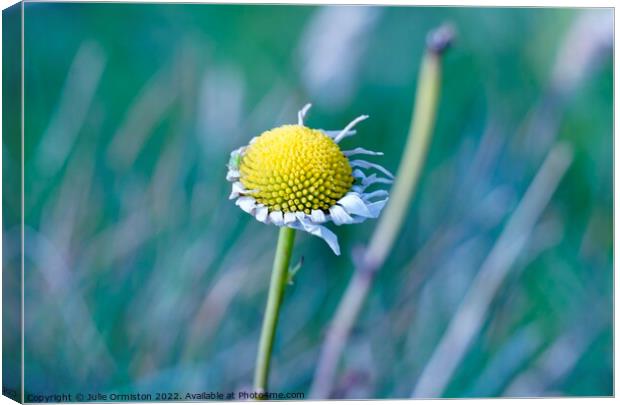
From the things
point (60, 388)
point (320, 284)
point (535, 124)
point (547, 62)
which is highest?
point (547, 62)

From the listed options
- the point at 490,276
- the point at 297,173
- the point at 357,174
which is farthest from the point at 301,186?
the point at 490,276

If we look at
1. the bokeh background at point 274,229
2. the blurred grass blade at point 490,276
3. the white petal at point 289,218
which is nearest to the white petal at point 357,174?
the white petal at point 289,218

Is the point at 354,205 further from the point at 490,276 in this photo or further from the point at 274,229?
the point at 490,276

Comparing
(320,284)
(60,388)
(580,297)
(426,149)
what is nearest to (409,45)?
(426,149)

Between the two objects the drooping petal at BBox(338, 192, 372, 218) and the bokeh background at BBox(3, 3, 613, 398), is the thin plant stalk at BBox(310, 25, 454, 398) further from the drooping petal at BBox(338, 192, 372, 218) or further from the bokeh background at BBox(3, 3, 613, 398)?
the drooping petal at BBox(338, 192, 372, 218)

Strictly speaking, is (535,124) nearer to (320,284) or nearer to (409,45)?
(409,45)

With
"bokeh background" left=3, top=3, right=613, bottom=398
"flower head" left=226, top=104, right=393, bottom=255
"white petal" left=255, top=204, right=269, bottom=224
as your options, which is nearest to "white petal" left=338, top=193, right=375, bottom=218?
"flower head" left=226, top=104, right=393, bottom=255
